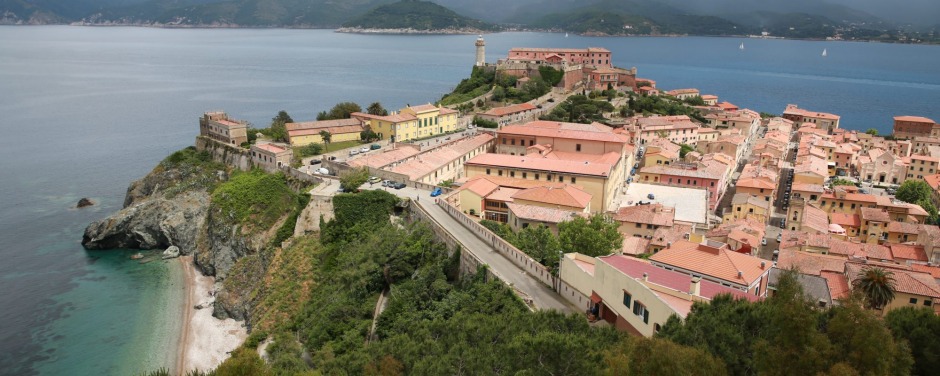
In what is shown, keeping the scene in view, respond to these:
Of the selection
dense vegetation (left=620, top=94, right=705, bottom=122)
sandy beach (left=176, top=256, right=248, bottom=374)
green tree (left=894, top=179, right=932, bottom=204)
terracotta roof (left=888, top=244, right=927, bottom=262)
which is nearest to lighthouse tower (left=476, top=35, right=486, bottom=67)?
dense vegetation (left=620, top=94, right=705, bottom=122)

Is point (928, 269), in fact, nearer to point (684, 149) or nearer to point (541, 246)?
point (541, 246)

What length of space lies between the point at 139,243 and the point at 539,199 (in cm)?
3036

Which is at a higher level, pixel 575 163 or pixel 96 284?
pixel 575 163

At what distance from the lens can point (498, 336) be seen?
1797 centimetres

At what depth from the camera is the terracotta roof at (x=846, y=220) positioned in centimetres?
4138

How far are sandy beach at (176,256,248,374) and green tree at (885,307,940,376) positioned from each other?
2691 centimetres

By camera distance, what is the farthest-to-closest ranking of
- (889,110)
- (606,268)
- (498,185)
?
(889,110)
(498,185)
(606,268)

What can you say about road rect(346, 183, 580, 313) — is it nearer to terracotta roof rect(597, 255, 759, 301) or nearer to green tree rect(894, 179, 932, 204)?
terracotta roof rect(597, 255, 759, 301)

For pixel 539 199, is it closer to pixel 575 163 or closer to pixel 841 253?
pixel 575 163

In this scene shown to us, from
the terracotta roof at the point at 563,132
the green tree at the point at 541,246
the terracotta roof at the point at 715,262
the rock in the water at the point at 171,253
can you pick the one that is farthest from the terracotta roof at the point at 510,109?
the terracotta roof at the point at 715,262

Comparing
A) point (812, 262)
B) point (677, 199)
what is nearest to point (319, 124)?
point (677, 199)

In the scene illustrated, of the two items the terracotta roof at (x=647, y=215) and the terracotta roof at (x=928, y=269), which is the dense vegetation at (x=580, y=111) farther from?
the terracotta roof at (x=928, y=269)

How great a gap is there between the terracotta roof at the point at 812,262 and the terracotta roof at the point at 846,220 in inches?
432

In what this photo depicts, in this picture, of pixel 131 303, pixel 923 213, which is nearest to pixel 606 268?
pixel 131 303
